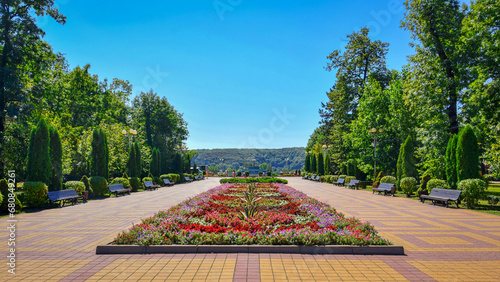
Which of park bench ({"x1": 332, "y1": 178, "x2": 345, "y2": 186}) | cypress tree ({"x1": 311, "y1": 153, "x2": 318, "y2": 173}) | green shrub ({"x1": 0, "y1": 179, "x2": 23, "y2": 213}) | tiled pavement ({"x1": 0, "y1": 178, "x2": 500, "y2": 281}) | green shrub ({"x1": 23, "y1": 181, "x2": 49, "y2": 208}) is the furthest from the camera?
cypress tree ({"x1": 311, "y1": 153, "x2": 318, "y2": 173})

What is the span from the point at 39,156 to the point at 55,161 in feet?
5.14

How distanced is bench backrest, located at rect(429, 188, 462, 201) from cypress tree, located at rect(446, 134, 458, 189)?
2235 millimetres

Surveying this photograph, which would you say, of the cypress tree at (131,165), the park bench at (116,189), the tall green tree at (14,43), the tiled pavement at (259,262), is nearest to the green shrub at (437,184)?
the tiled pavement at (259,262)

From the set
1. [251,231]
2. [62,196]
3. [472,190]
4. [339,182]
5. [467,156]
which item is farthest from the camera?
[339,182]

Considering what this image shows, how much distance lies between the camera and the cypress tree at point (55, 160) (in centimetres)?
1368

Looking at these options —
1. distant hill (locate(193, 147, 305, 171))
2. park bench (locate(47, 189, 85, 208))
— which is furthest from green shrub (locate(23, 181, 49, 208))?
distant hill (locate(193, 147, 305, 171))

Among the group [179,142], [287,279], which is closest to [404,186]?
[287,279]

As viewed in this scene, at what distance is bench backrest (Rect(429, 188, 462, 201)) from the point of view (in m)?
11.9

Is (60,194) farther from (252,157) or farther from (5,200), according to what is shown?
(252,157)

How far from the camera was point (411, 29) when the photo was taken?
17.9 metres

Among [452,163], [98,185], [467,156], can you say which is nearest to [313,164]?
[452,163]

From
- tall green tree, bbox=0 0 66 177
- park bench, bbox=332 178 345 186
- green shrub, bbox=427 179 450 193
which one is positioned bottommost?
park bench, bbox=332 178 345 186

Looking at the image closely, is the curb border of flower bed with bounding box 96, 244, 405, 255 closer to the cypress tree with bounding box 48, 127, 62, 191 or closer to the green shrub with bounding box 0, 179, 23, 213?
the green shrub with bounding box 0, 179, 23, 213

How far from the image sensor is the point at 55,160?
14.5 m
